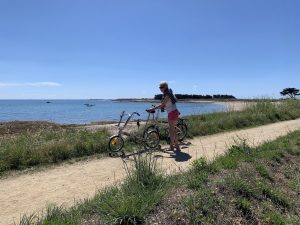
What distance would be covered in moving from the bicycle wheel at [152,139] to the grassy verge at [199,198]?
3777 millimetres

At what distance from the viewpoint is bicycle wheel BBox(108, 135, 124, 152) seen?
1108cm

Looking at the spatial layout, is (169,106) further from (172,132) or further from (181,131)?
(181,131)

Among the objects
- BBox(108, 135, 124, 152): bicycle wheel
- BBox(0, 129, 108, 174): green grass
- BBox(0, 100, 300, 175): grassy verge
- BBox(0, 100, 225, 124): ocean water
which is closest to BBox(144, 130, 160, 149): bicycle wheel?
BBox(0, 100, 300, 175): grassy verge

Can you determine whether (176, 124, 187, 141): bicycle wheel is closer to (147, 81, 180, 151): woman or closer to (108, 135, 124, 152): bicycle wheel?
Result: (147, 81, 180, 151): woman

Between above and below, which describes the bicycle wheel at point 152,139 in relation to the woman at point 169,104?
below

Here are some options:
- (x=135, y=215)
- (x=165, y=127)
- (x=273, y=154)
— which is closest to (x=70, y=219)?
(x=135, y=215)

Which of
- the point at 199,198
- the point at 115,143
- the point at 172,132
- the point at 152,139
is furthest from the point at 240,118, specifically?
the point at 199,198

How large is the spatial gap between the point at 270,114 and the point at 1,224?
18229mm

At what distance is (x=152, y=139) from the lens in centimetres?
1188

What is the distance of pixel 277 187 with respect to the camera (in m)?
7.45

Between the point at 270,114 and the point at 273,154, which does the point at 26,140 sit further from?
the point at 270,114

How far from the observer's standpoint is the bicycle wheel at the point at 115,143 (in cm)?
1108

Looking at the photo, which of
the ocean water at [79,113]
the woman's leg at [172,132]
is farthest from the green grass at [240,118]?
the woman's leg at [172,132]

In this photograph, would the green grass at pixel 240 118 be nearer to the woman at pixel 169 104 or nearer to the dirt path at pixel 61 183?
the woman at pixel 169 104
